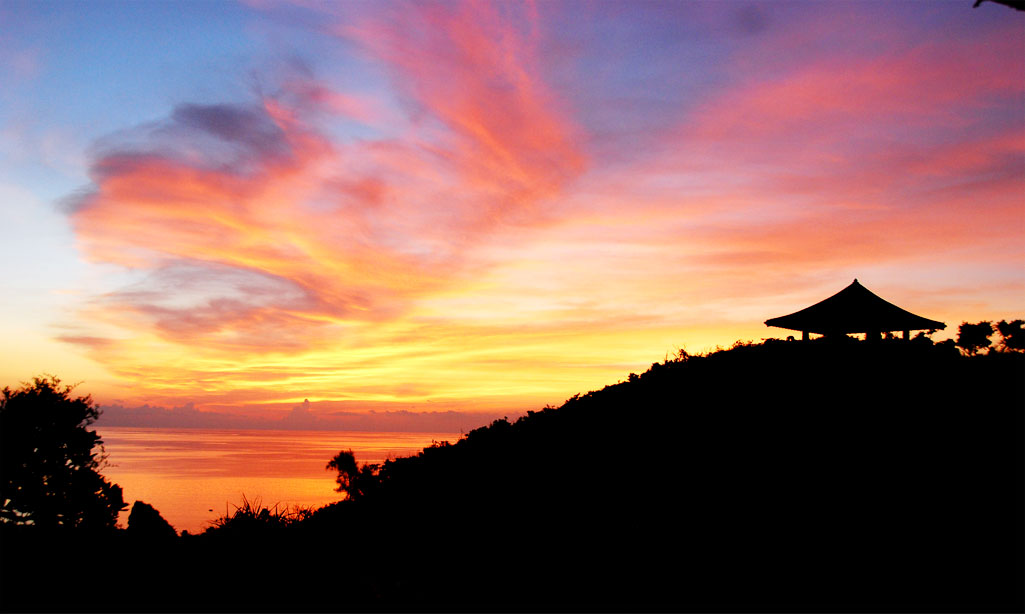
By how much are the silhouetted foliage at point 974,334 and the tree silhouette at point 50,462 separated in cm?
4146

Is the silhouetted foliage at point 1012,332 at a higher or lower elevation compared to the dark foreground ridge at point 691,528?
higher

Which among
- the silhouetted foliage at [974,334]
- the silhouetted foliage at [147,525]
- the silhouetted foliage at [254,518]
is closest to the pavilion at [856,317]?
Result: the silhouetted foliage at [974,334]

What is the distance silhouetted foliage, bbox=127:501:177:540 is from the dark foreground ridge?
31 centimetres

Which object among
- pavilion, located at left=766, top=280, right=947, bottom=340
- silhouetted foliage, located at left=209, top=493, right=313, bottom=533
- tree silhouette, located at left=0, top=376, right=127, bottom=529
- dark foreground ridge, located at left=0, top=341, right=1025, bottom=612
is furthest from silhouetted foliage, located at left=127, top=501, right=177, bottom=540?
tree silhouette, located at left=0, top=376, right=127, bottom=529

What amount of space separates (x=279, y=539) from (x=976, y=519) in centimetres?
1221

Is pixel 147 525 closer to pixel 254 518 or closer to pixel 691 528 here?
pixel 254 518

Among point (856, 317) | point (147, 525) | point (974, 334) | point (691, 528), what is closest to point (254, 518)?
point (147, 525)

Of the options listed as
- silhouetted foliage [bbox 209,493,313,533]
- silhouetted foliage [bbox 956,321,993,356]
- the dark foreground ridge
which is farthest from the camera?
silhouetted foliage [bbox 956,321,993,356]

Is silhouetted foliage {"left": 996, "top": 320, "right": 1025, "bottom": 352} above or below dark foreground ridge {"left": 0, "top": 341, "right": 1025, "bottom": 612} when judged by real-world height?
above

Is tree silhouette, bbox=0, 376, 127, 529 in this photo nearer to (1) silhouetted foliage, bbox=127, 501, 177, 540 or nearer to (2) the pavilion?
(1) silhouetted foliage, bbox=127, 501, 177, 540

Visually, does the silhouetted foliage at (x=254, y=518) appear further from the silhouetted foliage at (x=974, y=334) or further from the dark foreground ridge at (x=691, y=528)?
the silhouetted foliage at (x=974, y=334)

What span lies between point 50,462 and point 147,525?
97.7 ft

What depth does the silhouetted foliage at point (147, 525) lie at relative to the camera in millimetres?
13117

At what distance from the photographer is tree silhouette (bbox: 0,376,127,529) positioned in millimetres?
35406
